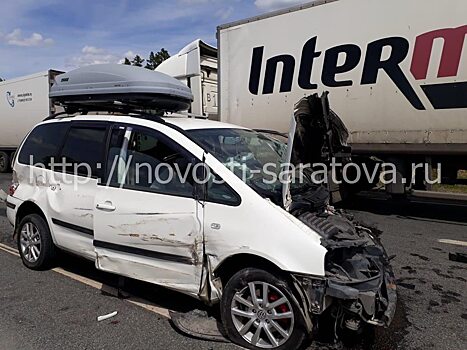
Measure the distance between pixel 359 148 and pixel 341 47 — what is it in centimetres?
178

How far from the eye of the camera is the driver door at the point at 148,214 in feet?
11.3

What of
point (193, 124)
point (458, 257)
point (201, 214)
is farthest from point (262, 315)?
point (458, 257)

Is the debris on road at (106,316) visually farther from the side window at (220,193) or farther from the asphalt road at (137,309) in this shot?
the side window at (220,193)

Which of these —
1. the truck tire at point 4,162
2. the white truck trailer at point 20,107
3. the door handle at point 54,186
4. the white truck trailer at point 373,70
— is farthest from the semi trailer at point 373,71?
the truck tire at point 4,162

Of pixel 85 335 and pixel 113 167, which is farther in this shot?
pixel 113 167

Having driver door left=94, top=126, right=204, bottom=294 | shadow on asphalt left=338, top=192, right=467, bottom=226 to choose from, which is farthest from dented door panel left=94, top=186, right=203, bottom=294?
shadow on asphalt left=338, top=192, right=467, bottom=226

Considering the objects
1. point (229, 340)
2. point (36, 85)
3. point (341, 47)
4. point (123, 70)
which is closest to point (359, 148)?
point (341, 47)

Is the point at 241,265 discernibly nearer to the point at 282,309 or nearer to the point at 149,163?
the point at 282,309

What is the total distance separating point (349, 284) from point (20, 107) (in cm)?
1593

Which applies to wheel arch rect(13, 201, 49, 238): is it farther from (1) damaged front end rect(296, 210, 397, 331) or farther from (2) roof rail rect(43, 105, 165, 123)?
(1) damaged front end rect(296, 210, 397, 331)

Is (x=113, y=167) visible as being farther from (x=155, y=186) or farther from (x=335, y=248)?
(x=335, y=248)

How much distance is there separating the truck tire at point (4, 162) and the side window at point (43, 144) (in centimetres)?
1380

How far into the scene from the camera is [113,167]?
402 cm

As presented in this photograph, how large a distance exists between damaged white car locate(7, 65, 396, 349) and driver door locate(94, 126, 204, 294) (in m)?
0.01
